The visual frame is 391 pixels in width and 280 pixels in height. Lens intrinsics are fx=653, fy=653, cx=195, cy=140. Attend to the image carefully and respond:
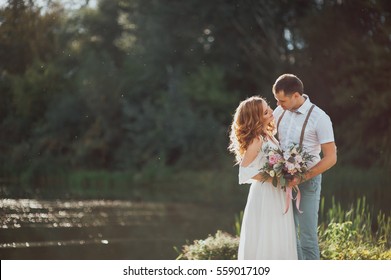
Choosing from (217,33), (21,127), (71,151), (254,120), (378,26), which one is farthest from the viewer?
(217,33)

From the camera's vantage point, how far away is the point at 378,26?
35.5 ft

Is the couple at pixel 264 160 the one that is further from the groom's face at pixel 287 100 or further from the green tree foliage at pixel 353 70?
the green tree foliage at pixel 353 70

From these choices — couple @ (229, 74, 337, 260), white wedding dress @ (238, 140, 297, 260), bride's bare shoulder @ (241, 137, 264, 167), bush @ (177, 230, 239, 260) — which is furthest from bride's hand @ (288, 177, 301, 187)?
bush @ (177, 230, 239, 260)

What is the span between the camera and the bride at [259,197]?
3.60 meters

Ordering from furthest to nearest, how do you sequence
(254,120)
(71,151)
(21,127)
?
(71,151) → (21,127) → (254,120)

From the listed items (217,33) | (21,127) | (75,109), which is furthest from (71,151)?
(217,33)

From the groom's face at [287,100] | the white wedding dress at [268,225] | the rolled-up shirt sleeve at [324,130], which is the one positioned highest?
the groom's face at [287,100]

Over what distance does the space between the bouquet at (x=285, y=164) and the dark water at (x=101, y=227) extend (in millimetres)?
3379

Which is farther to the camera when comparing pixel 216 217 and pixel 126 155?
pixel 126 155

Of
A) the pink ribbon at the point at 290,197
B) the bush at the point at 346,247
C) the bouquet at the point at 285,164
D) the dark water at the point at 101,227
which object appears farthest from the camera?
the dark water at the point at 101,227

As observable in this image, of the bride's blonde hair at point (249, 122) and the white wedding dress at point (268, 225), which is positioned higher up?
the bride's blonde hair at point (249, 122)

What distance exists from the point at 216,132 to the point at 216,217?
4656mm

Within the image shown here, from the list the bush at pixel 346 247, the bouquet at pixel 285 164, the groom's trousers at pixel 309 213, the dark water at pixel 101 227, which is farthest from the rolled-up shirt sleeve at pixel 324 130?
the dark water at pixel 101 227
